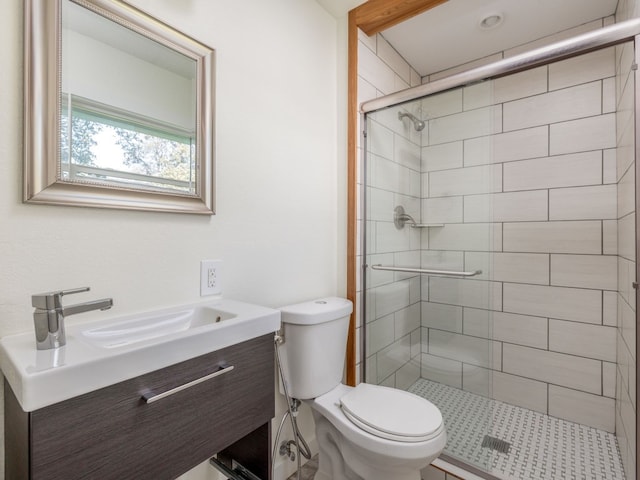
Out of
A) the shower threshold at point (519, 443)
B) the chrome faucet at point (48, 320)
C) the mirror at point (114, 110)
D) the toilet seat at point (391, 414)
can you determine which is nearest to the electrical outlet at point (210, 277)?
the mirror at point (114, 110)

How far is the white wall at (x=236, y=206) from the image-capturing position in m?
0.81

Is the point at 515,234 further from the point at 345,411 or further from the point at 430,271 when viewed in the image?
the point at 345,411

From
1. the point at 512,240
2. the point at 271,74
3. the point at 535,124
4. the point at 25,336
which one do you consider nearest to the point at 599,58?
the point at 535,124

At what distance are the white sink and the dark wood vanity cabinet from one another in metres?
0.03

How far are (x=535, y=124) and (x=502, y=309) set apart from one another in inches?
48.3

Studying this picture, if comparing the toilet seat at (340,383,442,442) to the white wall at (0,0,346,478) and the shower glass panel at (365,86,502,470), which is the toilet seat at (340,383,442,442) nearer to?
the shower glass panel at (365,86,502,470)

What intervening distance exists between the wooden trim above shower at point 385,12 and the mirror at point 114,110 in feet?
3.30

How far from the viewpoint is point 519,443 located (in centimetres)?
170

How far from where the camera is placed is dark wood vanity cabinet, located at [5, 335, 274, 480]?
0.59 m

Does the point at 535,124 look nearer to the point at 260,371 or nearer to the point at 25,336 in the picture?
the point at 260,371

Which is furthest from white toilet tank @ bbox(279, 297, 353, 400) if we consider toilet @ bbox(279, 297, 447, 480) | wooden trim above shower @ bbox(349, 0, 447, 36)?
wooden trim above shower @ bbox(349, 0, 447, 36)

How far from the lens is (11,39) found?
2.64 ft

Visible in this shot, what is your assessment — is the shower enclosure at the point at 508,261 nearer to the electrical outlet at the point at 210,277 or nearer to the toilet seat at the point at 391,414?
the toilet seat at the point at 391,414

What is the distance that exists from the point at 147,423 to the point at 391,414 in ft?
2.98
